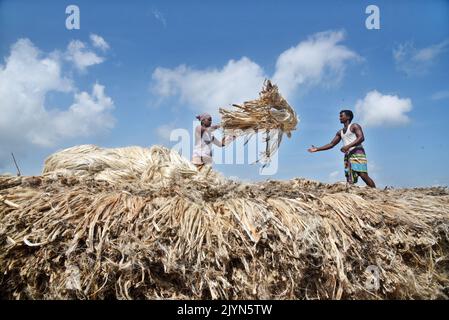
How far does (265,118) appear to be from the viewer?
493 centimetres

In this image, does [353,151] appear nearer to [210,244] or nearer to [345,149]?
[345,149]

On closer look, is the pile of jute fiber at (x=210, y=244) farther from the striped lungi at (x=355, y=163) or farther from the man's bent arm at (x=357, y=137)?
the man's bent arm at (x=357, y=137)

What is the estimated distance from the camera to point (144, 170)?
11.6 ft

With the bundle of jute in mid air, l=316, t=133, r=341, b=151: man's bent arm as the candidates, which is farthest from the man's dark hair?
the bundle of jute in mid air

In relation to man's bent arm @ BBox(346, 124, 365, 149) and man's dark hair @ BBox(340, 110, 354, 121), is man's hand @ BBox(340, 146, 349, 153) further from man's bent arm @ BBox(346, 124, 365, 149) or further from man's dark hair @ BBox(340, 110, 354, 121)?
man's dark hair @ BBox(340, 110, 354, 121)

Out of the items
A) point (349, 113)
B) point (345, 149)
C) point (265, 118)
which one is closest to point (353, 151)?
point (345, 149)

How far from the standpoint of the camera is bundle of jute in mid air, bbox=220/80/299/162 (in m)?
4.90

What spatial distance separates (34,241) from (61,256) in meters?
Answer: 0.21

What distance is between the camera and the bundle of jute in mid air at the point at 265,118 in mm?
4902

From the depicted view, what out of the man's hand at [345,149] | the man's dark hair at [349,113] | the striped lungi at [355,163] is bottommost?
the striped lungi at [355,163]

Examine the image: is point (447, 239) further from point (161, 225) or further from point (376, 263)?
point (161, 225)

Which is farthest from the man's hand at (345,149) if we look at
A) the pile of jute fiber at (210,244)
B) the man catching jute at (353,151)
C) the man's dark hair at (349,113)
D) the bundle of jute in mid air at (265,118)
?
the pile of jute fiber at (210,244)

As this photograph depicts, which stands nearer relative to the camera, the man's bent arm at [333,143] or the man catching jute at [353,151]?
the man catching jute at [353,151]

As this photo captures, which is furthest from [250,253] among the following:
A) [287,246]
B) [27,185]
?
[27,185]
